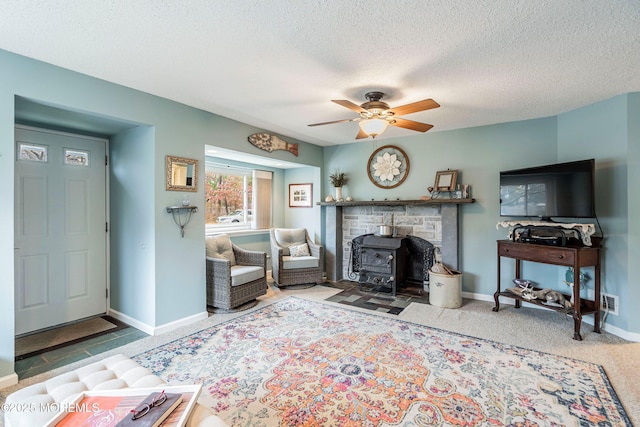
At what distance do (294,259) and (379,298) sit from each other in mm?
1440

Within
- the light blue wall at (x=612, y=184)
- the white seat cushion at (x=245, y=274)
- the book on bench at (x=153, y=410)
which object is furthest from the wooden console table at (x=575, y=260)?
the book on bench at (x=153, y=410)

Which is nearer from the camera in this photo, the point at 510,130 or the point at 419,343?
the point at 419,343

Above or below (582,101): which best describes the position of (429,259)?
below

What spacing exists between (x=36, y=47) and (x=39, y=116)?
0.97m

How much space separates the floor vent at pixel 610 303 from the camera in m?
3.11

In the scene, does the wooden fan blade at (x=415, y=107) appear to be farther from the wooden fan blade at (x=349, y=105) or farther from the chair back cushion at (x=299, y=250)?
the chair back cushion at (x=299, y=250)

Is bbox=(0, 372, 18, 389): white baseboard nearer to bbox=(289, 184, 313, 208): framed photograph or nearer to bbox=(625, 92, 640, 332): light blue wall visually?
bbox=(289, 184, 313, 208): framed photograph

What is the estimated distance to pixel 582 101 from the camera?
320 cm

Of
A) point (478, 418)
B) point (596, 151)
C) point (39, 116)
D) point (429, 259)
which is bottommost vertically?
point (478, 418)

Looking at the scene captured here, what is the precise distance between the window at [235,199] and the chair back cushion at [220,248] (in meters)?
0.89

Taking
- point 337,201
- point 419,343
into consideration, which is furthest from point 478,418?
point 337,201

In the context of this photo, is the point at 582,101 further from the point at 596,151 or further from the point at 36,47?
the point at 36,47

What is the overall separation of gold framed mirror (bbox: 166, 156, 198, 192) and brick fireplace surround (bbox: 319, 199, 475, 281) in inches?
94.6

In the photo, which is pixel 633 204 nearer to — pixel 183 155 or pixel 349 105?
pixel 349 105
